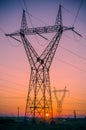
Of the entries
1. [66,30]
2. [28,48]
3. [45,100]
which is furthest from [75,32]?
[45,100]

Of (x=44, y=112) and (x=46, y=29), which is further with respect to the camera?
(x=44, y=112)

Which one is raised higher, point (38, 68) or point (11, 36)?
point (11, 36)

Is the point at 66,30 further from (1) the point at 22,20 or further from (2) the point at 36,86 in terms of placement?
(2) the point at 36,86

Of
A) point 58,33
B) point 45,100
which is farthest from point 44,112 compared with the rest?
point 58,33

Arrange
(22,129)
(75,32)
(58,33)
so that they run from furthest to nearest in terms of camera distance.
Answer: (58,33), (75,32), (22,129)

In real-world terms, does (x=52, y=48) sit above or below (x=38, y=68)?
above

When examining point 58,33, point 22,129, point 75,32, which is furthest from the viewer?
point 58,33

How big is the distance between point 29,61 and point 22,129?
566 inches

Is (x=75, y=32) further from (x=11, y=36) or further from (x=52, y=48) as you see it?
(x=11, y=36)

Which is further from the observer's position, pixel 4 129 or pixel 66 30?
pixel 66 30

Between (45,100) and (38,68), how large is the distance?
5.97 metres

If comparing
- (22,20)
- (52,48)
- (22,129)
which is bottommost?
(22,129)

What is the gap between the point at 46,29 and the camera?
135ft

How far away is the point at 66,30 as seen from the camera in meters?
43.2
